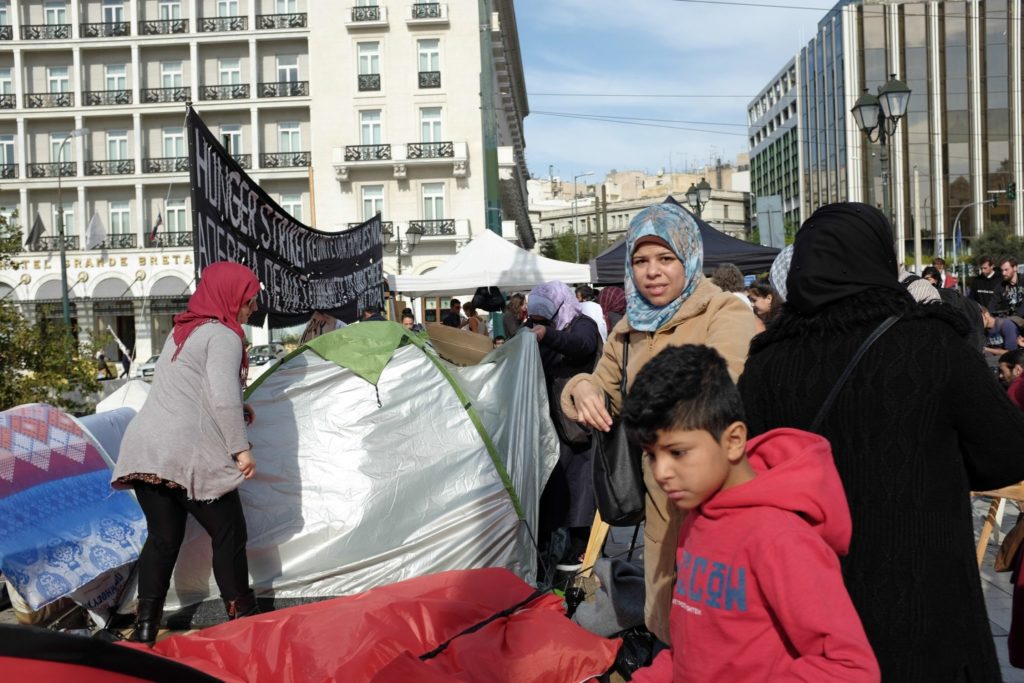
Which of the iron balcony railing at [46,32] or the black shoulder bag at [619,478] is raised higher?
the iron balcony railing at [46,32]

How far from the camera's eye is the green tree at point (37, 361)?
869 cm

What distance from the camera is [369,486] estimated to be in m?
5.95

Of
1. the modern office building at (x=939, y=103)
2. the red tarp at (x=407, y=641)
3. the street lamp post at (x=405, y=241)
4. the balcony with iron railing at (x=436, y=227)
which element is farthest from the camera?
the modern office building at (x=939, y=103)

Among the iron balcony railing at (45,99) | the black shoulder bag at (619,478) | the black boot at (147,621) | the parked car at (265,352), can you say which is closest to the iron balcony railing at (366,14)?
the iron balcony railing at (45,99)

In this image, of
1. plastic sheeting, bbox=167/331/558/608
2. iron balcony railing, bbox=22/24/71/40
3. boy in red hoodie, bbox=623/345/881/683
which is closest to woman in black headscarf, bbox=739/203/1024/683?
boy in red hoodie, bbox=623/345/881/683

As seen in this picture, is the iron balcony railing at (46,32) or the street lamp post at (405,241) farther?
the iron balcony railing at (46,32)

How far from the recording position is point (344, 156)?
4588cm

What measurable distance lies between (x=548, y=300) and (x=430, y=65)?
1614 inches

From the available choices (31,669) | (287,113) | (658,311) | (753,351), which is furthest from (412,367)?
(287,113)

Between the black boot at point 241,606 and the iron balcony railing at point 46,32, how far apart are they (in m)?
49.9

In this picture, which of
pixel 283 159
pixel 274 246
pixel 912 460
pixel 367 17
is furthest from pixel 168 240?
pixel 912 460

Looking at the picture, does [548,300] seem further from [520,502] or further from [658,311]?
[658,311]

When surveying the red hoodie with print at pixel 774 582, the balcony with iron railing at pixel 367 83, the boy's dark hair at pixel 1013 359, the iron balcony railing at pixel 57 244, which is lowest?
the red hoodie with print at pixel 774 582

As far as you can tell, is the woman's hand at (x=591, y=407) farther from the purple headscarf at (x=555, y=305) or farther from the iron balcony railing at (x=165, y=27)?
the iron balcony railing at (x=165, y=27)
